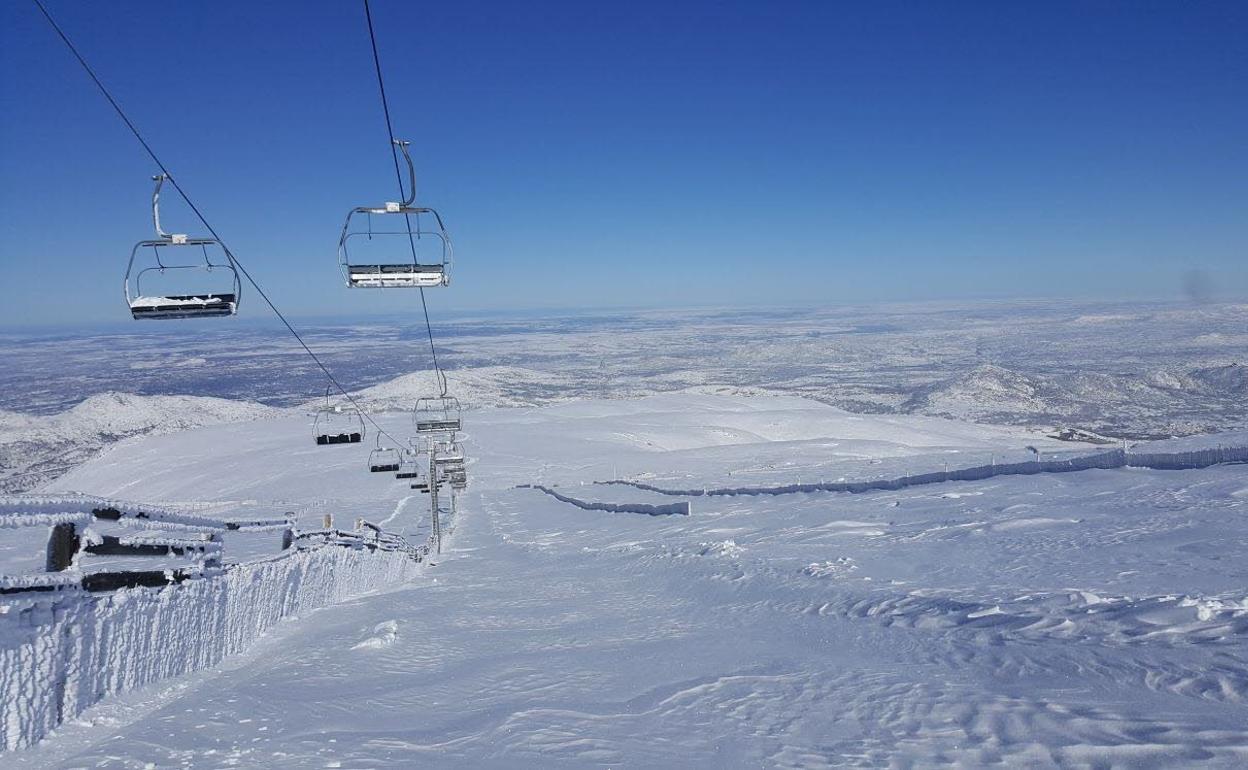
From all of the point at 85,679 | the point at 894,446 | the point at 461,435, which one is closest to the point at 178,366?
the point at 461,435

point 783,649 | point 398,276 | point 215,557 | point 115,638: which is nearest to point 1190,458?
point 783,649

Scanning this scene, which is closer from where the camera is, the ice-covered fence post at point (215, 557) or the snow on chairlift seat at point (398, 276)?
the ice-covered fence post at point (215, 557)

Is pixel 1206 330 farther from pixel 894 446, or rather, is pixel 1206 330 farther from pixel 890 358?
pixel 894 446

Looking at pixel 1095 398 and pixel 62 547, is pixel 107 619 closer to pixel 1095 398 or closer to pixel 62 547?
pixel 62 547

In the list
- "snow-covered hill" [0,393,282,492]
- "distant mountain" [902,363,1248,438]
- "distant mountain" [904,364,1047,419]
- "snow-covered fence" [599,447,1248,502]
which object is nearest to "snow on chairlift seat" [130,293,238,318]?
"snow-covered fence" [599,447,1248,502]

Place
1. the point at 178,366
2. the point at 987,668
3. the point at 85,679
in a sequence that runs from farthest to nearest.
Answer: the point at 178,366 → the point at 987,668 → the point at 85,679

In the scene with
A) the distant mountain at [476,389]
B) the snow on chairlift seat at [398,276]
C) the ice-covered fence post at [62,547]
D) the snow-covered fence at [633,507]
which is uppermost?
the snow on chairlift seat at [398,276]

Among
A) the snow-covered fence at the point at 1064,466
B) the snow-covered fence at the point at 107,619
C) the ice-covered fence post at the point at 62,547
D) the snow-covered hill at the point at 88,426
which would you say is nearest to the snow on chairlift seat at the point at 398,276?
the snow-covered fence at the point at 107,619

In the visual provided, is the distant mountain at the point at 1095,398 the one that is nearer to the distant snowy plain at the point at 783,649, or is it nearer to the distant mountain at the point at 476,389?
the distant mountain at the point at 476,389
